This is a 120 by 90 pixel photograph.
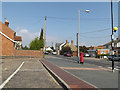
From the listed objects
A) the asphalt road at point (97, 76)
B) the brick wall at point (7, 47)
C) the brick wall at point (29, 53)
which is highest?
the brick wall at point (7, 47)

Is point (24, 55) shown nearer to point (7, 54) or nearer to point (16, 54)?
point (16, 54)

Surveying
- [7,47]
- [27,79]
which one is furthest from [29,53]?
[27,79]

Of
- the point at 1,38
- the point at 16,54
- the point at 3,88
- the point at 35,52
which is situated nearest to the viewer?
the point at 3,88

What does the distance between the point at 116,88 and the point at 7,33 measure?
26211mm

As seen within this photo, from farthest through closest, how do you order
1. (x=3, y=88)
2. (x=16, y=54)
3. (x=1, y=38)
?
(x=16, y=54) < (x=1, y=38) < (x=3, y=88)

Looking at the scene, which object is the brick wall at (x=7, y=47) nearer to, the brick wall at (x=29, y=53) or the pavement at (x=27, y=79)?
the brick wall at (x=29, y=53)

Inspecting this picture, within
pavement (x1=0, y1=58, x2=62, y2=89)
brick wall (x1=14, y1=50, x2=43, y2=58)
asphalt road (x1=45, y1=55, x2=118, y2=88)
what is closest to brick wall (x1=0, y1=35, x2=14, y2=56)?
brick wall (x1=14, y1=50, x2=43, y2=58)

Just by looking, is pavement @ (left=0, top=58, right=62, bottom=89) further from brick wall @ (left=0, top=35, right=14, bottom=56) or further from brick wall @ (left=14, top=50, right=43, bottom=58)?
brick wall @ (left=14, top=50, right=43, bottom=58)

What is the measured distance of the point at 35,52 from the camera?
101 feet

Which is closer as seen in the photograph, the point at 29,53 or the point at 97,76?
the point at 97,76

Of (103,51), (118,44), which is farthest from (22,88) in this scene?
(118,44)

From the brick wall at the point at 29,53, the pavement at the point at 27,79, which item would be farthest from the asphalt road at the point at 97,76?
the brick wall at the point at 29,53

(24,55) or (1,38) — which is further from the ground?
(1,38)

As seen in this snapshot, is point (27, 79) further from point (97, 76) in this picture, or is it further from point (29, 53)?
point (29, 53)
